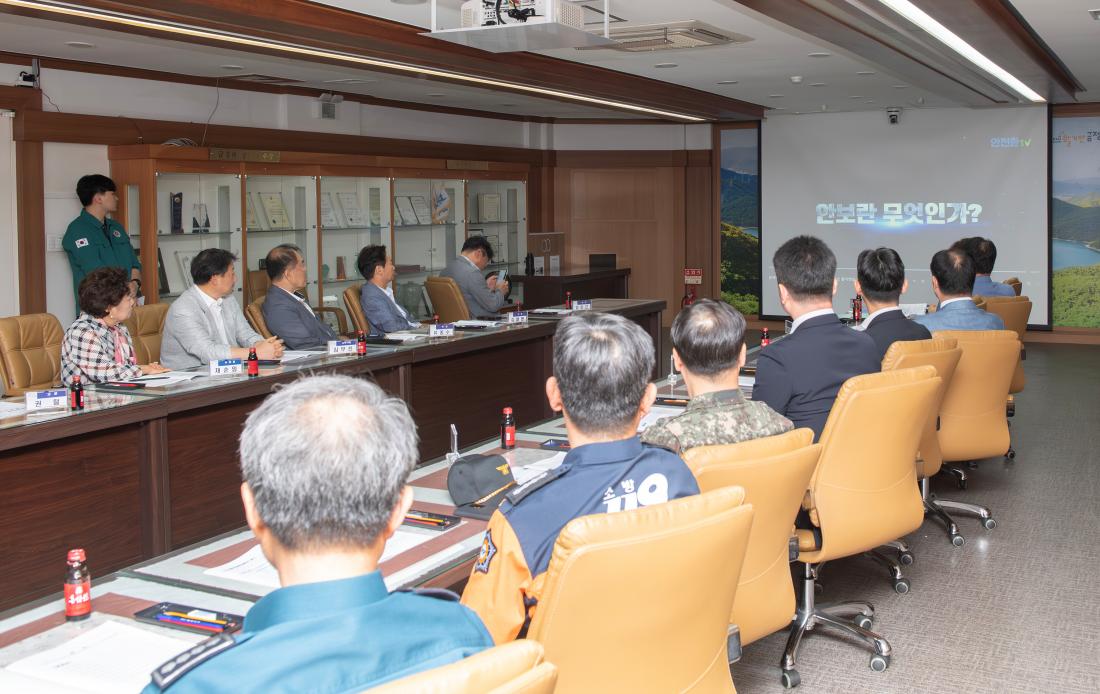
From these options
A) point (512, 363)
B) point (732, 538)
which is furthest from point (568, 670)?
point (512, 363)

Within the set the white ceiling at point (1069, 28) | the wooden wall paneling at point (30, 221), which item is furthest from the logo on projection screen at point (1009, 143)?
the wooden wall paneling at point (30, 221)

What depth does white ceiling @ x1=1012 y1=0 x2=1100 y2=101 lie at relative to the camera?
20.3 feet

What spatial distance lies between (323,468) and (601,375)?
1.00 metres

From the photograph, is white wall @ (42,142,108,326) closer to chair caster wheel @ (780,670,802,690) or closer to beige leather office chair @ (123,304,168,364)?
beige leather office chair @ (123,304,168,364)

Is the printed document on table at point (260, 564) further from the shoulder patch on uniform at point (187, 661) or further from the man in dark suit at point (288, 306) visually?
the man in dark suit at point (288, 306)

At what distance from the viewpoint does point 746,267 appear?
13.9 m

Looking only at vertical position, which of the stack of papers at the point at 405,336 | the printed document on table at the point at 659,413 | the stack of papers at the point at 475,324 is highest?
the stack of papers at the point at 475,324

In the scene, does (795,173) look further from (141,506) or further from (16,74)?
(141,506)

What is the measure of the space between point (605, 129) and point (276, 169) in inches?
219

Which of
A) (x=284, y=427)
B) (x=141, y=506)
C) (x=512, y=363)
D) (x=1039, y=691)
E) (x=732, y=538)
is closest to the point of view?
(x=284, y=427)

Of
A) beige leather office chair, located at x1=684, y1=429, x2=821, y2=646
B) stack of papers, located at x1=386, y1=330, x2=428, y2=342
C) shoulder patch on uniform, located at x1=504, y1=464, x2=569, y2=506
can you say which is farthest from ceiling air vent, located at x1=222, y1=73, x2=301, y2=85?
shoulder patch on uniform, located at x1=504, y1=464, x2=569, y2=506

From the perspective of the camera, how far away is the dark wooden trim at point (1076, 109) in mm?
11992

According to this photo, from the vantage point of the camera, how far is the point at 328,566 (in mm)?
1500

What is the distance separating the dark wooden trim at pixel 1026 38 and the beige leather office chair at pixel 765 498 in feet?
12.9
